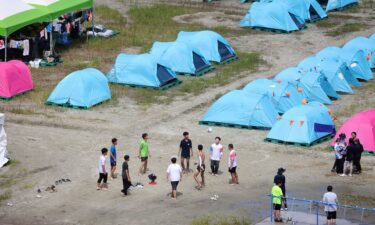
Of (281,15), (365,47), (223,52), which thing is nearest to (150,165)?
(223,52)

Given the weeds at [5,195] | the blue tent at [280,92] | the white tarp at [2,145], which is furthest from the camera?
the blue tent at [280,92]

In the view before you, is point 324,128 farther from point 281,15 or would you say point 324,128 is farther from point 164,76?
point 281,15

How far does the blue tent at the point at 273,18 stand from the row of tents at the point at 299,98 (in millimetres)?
7415

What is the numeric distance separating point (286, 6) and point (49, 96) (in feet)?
58.7

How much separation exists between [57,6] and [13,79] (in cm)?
806

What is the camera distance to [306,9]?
5656 centimetres

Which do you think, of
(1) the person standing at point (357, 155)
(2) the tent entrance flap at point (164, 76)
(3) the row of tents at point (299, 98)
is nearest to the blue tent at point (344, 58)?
(3) the row of tents at point (299, 98)

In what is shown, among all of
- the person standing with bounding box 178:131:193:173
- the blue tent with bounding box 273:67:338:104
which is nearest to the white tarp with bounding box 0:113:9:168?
the person standing with bounding box 178:131:193:173

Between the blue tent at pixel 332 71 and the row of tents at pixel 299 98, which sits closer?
the row of tents at pixel 299 98

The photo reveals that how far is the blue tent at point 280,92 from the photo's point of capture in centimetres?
4009

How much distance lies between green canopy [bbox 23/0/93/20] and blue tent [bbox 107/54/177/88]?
534 centimetres

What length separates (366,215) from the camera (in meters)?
29.8

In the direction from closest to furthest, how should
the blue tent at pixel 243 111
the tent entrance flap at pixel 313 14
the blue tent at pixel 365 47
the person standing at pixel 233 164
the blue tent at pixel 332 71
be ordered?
1. the person standing at pixel 233 164
2. the blue tent at pixel 243 111
3. the blue tent at pixel 332 71
4. the blue tent at pixel 365 47
5. the tent entrance flap at pixel 313 14

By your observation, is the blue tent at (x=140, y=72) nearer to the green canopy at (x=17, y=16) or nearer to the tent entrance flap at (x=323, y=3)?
the green canopy at (x=17, y=16)
